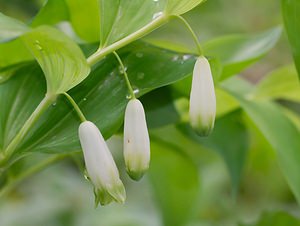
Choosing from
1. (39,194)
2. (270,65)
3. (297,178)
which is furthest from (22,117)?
(270,65)

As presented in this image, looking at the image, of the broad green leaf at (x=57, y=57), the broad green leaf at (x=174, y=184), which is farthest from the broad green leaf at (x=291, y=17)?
the broad green leaf at (x=174, y=184)

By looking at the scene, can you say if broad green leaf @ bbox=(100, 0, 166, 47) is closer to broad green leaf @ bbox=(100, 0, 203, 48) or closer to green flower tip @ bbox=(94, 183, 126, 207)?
broad green leaf @ bbox=(100, 0, 203, 48)

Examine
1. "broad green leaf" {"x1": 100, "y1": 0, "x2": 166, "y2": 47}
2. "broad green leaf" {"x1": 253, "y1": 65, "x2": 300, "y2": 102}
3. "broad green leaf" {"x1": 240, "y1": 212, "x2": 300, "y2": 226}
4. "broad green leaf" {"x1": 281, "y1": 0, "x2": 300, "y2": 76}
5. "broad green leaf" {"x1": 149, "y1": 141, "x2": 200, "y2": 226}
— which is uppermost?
"broad green leaf" {"x1": 100, "y1": 0, "x2": 166, "y2": 47}

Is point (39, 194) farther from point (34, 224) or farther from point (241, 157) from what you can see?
point (241, 157)

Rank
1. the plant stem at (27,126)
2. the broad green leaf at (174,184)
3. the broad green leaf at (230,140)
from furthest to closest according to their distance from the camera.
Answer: the broad green leaf at (174,184), the broad green leaf at (230,140), the plant stem at (27,126)

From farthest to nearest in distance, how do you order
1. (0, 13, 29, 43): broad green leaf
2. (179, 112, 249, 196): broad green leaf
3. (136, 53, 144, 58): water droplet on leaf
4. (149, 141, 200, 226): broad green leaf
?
1. (149, 141, 200, 226): broad green leaf
2. (179, 112, 249, 196): broad green leaf
3. (136, 53, 144, 58): water droplet on leaf
4. (0, 13, 29, 43): broad green leaf

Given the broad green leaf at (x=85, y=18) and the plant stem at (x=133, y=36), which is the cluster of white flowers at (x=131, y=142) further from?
the broad green leaf at (x=85, y=18)

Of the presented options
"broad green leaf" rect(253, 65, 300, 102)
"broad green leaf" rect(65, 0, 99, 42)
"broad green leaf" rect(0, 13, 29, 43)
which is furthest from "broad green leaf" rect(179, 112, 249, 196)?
"broad green leaf" rect(0, 13, 29, 43)
